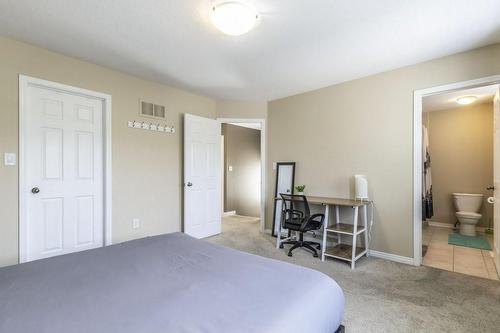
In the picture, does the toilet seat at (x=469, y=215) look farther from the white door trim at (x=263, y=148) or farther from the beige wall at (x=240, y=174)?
the beige wall at (x=240, y=174)

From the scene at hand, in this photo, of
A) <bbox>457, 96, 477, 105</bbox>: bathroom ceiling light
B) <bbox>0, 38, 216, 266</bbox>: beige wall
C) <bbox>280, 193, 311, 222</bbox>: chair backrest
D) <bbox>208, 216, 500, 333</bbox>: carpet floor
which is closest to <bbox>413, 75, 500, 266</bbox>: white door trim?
<bbox>208, 216, 500, 333</bbox>: carpet floor

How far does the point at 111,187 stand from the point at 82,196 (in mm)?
318

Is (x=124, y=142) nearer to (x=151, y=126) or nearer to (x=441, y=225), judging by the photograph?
(x=151, y=126)

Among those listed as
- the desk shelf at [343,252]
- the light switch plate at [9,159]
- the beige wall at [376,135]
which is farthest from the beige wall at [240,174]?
the light switch plate at [9,159]

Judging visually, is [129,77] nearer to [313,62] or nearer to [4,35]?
[4,35]

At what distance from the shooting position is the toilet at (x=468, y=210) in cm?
438

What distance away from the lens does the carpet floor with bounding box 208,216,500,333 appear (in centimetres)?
185

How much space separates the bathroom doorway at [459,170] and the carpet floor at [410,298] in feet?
3.89

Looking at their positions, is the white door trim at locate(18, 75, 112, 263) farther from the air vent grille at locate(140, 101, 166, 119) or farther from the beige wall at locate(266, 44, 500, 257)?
the beige wall at locate(266, 44, 500, 257)

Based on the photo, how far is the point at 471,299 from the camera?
7.22 ft

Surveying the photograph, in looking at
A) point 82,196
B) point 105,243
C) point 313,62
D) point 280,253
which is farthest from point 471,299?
point 82,196

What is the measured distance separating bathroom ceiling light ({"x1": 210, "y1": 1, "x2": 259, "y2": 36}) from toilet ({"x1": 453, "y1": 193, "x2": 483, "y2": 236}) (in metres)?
4.84

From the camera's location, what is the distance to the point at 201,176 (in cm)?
418

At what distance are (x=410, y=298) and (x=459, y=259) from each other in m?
1.59
